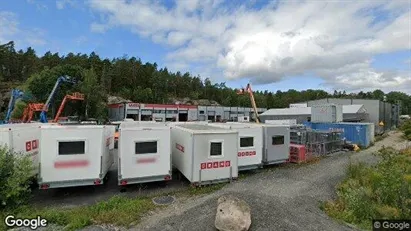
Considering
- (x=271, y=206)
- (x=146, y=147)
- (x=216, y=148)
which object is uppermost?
(x=146, y=147)

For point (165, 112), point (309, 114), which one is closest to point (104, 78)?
point (165, 112)

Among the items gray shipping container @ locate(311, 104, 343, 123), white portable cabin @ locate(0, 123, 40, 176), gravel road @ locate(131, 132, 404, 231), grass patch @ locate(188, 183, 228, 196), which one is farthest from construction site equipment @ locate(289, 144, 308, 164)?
gray shipping container @ locate(311, 104, 343, 123)

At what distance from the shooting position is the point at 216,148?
36.6 feet

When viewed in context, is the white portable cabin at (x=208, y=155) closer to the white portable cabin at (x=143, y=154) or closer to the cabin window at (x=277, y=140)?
the white portable cabin at (x=143, y=154)

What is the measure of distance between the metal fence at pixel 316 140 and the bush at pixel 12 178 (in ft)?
53.6

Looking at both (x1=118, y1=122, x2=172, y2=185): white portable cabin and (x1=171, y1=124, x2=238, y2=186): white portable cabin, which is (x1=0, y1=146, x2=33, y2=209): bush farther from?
(x1=171, y1=124, x2=238, y2=186): white portable cabin

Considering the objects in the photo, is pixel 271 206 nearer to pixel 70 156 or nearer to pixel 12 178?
pixel 70 156

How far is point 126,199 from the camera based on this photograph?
933cm

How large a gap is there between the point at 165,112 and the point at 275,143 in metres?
47.0

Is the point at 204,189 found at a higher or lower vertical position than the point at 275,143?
lower

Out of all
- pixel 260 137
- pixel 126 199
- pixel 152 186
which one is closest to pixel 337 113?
pixel 260 137

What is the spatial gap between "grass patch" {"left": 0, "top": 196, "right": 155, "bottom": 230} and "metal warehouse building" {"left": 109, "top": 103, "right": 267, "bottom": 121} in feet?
157

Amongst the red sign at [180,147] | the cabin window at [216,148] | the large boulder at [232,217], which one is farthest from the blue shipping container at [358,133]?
the large boulder at [232,217]

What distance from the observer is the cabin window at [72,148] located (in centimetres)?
955
